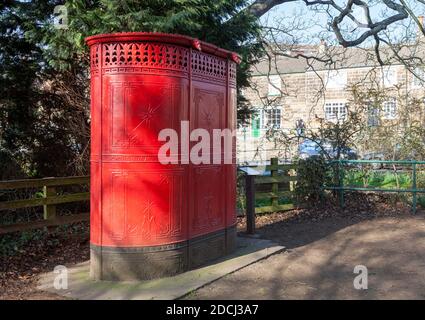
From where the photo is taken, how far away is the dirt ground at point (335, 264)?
5363mm

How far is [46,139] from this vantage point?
33.9 feet

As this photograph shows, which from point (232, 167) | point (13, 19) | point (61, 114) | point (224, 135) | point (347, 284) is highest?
point (13, 19)

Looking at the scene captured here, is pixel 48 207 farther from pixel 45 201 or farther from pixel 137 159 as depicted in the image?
pixel 137 159

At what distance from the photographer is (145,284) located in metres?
5.50

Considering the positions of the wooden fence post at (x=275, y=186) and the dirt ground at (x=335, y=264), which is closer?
the dirt ground at (x=335, y=264)

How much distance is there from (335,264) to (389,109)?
26.5 feet

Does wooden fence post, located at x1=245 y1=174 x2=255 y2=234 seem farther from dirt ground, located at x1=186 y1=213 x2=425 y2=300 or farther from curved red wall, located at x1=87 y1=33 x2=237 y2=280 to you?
curved red wall, located at x1=87 y1=33 x2=237 y2=280

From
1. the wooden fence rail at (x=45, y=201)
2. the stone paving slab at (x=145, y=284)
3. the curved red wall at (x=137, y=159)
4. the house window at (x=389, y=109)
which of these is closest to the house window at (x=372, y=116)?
the house window at (x=389, y=109)

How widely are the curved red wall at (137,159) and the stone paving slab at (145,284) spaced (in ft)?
0.49

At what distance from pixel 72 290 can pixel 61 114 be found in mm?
5780

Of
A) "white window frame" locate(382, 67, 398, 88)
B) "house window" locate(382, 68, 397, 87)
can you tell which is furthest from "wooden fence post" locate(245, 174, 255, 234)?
"house window" locate(382, 68, 397, 87)

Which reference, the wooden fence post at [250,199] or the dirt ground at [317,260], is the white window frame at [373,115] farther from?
the wooden fence post at [250,199]

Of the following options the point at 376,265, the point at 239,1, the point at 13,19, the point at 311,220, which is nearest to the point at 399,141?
the point at 311,220

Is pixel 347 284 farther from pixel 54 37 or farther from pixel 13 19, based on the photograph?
pixel 13 19
